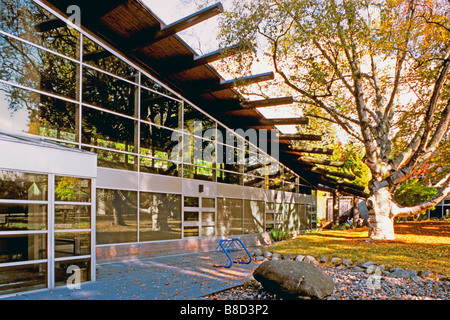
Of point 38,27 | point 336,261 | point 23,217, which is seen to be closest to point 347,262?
point 336,261

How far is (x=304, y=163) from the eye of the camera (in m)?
19.1

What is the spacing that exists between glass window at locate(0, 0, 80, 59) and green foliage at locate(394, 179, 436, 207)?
19.9 m

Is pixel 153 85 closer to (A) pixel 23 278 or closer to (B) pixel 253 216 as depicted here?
(A) pixel 23 278

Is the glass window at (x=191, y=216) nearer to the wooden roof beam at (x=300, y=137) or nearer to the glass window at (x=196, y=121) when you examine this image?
the glass window at (x=196, y=121)

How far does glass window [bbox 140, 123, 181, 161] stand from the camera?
11.3 metres

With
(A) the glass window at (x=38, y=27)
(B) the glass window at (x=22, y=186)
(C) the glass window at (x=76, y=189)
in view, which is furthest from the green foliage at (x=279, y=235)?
(B) the glass window at (x=22, y=186)

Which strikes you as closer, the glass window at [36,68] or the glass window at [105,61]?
the glass window at [36,68]

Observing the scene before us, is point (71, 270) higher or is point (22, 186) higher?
point (22, 186)

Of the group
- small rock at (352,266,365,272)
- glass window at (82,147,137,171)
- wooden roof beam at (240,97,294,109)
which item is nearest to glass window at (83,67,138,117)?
glass window at (82,147,137,171)

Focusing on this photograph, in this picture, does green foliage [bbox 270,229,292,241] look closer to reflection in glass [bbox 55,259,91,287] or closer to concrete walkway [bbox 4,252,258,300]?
concrete walkway [bbox 4,252,258,300]

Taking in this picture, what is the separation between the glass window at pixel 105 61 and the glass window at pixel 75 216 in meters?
4.58

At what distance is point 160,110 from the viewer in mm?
11969

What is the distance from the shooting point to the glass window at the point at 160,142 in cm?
1127

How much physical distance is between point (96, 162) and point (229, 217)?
7869mm
